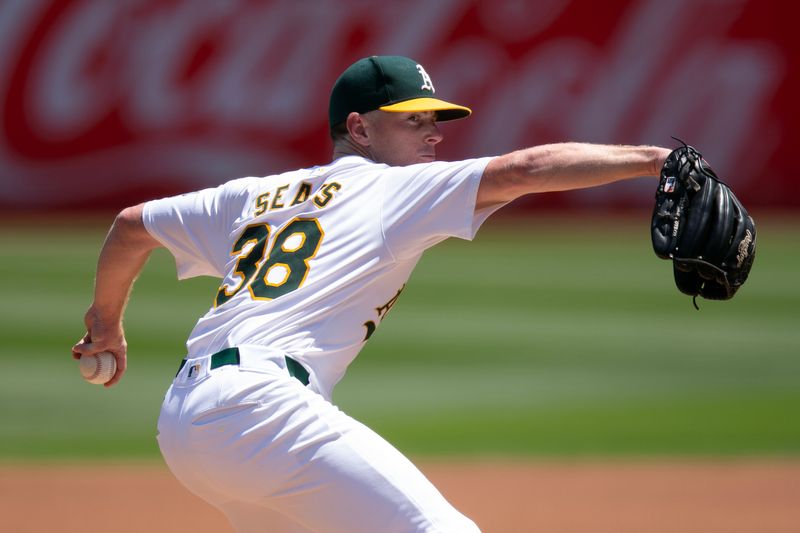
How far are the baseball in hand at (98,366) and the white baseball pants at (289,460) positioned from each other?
33.0 inches

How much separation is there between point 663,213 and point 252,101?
12994mm

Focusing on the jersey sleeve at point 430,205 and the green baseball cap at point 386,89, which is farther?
the green baseball cap at point 386,89

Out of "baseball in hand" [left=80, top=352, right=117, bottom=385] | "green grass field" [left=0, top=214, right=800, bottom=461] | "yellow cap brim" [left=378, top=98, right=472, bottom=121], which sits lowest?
"green grass field" [left=0, top=214, right=800, bottom=461]

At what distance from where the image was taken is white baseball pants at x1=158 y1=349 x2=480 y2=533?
9.37 feet

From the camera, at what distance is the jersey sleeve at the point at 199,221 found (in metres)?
3.59

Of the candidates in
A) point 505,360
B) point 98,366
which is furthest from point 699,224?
point 505,360

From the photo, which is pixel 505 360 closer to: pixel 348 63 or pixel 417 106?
pixel 417 106

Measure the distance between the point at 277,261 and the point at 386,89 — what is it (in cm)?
66

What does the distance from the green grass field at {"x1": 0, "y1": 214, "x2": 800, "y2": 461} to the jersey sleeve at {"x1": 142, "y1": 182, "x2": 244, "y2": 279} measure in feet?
12.2

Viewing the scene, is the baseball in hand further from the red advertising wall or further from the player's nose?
the red advertising wall

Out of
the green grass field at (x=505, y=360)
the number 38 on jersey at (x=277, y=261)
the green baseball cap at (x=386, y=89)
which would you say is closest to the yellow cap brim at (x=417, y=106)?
the green baseball cap at (x=386, y=89)

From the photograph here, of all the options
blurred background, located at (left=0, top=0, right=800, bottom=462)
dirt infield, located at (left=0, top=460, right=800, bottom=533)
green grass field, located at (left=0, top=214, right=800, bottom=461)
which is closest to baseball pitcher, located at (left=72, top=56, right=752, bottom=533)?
dirt infield, located at (left=0, top=460, right=800, bottom=533)

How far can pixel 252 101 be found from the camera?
15469mm

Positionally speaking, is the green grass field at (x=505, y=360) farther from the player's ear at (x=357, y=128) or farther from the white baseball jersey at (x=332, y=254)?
the white baseball jersey at (x=332, y=254)
